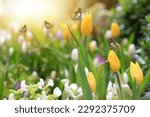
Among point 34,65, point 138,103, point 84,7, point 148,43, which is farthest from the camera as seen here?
point 84,7

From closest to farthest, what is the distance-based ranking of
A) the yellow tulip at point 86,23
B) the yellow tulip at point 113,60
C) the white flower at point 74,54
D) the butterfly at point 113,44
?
the yellow tulip at point 113,60 < the yellow tulip at point 86,23 < the butterfly at point 113,44 < the white flower at point 74,54

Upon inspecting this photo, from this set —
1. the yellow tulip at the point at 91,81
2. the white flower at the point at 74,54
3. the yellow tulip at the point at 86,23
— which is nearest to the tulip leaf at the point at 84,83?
the yellow tulip at the point at 91,81

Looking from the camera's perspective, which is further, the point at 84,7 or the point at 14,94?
the point at 84,7

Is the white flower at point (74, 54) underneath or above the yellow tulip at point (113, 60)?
above

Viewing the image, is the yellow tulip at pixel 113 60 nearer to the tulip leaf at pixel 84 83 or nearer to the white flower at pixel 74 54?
the tulip leaf at pixel 84 83

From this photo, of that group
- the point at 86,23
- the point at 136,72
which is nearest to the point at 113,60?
the point at 136,72

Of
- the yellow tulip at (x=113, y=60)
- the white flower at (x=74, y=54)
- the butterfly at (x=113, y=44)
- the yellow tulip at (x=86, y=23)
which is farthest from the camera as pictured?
the white flower at (x=74, y=54)

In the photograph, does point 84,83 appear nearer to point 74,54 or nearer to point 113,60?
point 113,60

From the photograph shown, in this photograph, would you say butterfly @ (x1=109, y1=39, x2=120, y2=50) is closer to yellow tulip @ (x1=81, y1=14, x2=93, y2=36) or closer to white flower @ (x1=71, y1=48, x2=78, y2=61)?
yellow tulip @ (x1=81, y1=14, x2=93, y2=36)

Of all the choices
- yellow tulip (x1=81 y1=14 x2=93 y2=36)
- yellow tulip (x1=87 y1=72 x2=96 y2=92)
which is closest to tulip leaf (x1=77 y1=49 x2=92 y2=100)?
yellow tulip (x1=87 y1=72 x2=96 y2=92)

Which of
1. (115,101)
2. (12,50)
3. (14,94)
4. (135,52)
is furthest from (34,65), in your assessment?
(115,101)

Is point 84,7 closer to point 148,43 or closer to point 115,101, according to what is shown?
point 148,43
